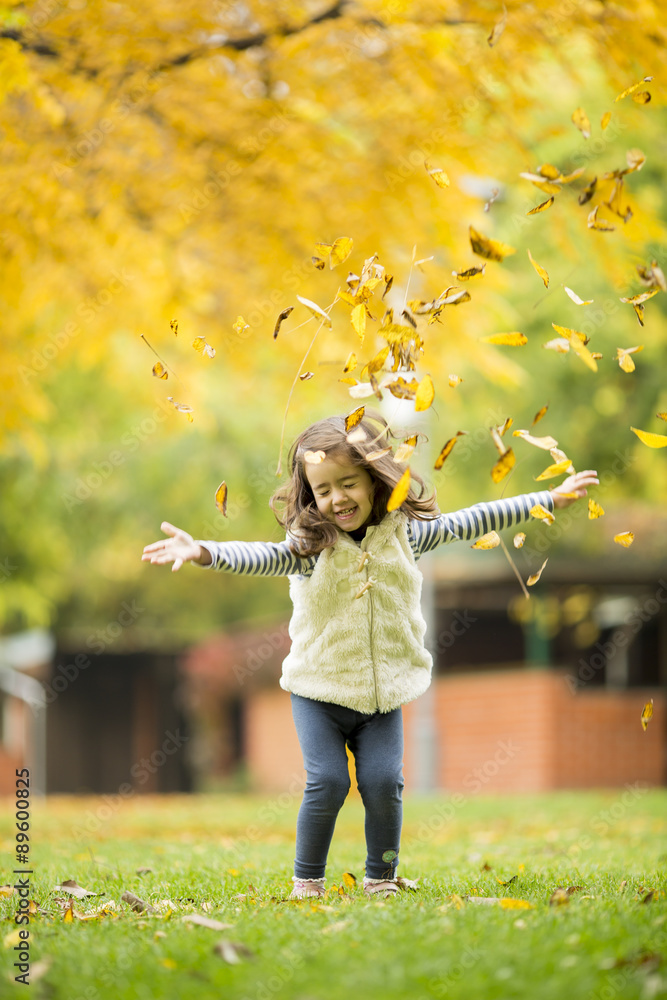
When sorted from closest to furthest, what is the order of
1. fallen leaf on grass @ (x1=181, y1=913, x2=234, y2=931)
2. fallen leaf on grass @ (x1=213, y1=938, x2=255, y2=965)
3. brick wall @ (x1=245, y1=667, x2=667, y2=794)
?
fallen leaf on grass @ (x1=213, y1=938, x2=255, y2=965) → fallen leaf on grass @ (x1=181, y1=913, x2=234, y2=931) → brick wall @ (x1=245, y1=667, x2=667, y2=794)

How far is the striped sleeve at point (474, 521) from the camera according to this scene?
360 centimetres

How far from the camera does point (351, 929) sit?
2592 mm

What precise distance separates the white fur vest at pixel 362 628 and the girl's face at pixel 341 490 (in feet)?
0.26

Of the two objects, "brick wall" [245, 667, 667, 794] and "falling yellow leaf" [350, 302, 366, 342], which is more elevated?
"falling yellow leaf" [350, 302, 366, 342]

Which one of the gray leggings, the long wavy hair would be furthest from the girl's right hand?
the gray leggings

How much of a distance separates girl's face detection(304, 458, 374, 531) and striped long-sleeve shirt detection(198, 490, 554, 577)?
170 millimetres

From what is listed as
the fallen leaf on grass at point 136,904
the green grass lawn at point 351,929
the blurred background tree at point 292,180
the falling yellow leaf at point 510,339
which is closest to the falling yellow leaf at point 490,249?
the falling yellow leaf at point 510,339

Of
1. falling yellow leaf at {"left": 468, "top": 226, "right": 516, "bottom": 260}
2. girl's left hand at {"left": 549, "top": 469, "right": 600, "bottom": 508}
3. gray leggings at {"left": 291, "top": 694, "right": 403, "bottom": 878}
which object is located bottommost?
gray leggings at {"left": 291, "top": 694, "right": 403, "bottom": 878}

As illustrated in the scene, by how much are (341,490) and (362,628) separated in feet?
1.52

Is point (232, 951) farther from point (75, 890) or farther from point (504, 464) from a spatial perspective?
point (504, 464)

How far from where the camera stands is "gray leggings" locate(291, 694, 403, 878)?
11.1ft

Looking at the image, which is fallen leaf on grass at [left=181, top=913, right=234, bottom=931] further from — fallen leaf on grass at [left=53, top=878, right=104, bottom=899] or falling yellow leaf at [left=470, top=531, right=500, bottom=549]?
falling yellow leaf at [left=470, top=531, right=500, bottom=549]

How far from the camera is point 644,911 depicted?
270 centimetres

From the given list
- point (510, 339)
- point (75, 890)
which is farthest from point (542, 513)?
point (75, 890)
